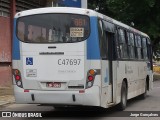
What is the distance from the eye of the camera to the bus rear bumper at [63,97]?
11.5 m

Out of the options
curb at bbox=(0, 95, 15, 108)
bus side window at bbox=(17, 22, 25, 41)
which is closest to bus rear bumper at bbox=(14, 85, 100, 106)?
bus side window at bbox=(17, 22, 25, 41)

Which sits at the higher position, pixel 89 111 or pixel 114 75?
pixel 114 75

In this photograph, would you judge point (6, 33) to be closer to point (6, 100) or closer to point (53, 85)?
point (6, 100)

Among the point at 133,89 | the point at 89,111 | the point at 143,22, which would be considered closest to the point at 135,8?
the point at 143,22

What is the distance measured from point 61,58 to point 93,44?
94 centimetres

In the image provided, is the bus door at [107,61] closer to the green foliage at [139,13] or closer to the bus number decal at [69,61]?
the bus number decal at [69,61]

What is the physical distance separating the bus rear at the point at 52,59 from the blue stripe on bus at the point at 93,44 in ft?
0.37

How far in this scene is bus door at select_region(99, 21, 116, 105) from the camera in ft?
39.9

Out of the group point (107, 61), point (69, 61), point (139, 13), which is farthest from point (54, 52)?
point (139, 13)

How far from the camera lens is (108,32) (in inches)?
516

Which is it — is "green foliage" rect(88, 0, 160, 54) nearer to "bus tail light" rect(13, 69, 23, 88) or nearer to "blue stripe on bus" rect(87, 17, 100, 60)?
"blue stripe on bus" rect(87, 17, 100, 60)

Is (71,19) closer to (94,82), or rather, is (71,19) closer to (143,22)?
(94,82)

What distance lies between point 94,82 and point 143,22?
104 ft

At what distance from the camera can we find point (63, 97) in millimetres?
11625
